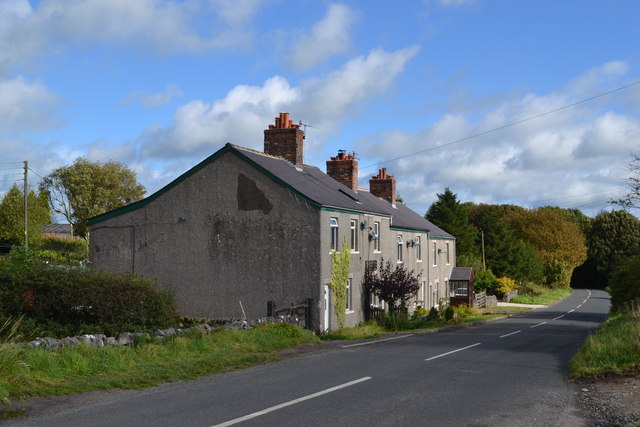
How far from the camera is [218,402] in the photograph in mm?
10445

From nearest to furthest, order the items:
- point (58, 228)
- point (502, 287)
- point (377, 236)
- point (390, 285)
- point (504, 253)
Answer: point (390, 285)
point (377, 236)
point (502, 287)
point (504, 253)
point (58, 228)

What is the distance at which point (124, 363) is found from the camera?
13.2 meters

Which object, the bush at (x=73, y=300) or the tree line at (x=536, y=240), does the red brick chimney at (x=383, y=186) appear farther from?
the bush at (x=73, y=300)

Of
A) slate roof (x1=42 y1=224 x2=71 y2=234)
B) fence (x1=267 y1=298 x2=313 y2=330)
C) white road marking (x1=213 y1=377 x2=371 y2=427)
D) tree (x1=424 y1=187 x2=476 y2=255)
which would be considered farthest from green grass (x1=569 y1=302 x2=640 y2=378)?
slate roof (x1=42 y1=224 x2=71 y2=234)

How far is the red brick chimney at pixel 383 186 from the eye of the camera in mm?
→ 45531

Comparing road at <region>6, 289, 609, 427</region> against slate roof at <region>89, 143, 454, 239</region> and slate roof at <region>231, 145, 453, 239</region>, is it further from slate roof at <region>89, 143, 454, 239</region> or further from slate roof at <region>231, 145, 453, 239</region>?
slate roof at <region>231, 145, 453, 239</region>

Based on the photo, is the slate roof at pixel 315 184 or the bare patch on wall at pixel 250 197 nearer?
the bare patch on wall at pixel 250 197

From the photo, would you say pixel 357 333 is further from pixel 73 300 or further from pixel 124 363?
pixel 124 363

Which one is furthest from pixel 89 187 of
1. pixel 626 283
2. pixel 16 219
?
pixel 626 283

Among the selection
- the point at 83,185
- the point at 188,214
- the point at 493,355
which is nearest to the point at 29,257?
the point at 188,214

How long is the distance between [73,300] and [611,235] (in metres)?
102

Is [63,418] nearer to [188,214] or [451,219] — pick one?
[188,214]

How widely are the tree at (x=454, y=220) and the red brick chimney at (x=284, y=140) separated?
44.9m

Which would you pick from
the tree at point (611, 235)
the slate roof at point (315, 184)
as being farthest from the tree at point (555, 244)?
the slate roof at point (315, 184)
